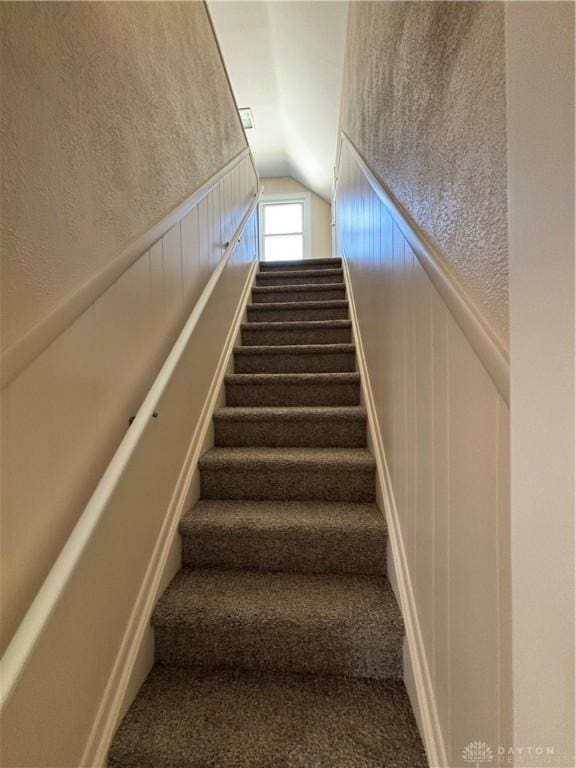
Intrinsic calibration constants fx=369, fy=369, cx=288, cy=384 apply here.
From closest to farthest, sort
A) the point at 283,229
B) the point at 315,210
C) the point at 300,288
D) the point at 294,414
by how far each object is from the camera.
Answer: the point at 294,414 → the point at 300,288 → the point at 315,210 → the point at 283,229

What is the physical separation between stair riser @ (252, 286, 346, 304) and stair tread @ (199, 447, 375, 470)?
1.52m

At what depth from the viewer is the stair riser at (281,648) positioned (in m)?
1.02

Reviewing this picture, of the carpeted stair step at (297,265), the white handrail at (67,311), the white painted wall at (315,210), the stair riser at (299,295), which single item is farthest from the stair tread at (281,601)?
the white painted wall at (315,210)

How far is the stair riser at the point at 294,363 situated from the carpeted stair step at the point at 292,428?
17.7 inches

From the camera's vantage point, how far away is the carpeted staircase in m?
0.86

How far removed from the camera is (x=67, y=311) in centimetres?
76

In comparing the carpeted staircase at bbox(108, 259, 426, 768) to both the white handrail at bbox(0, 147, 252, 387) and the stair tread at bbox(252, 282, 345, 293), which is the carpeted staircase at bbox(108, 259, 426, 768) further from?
the stair tread at bbox(252, 282, 345, 293)

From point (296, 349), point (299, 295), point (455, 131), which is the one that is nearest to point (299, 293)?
point (299, 295)

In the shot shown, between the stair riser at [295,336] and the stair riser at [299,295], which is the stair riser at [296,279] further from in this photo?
the stair riser at [295,336]

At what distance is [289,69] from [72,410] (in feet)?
12.5

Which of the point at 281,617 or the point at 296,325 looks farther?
the point at 296,325

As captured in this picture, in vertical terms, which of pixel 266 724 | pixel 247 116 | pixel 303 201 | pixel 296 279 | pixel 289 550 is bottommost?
pixel 266 724

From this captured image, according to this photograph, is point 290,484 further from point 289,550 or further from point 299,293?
point 299,293

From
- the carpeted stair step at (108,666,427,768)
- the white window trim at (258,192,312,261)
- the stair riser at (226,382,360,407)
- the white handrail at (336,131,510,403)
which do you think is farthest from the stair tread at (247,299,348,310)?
the white window trim at (258,192,312,261)
